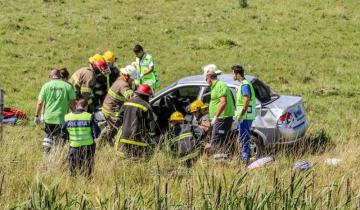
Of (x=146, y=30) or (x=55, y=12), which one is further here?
(x=55, y=12)

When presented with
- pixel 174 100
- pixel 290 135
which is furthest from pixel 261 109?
pixel 174 100

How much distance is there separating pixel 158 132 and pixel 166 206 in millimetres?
5474

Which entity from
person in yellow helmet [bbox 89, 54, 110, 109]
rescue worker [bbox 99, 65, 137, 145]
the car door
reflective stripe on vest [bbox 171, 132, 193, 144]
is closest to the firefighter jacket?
reflective stripe on vest [bbox 171, 132, 193, 144]

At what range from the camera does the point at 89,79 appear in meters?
10.7

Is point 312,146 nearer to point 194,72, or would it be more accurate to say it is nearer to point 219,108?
point 219,108

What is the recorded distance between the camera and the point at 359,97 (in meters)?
15.1

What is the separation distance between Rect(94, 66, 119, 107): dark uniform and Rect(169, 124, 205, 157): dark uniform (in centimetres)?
304

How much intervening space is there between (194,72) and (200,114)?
8.76 m

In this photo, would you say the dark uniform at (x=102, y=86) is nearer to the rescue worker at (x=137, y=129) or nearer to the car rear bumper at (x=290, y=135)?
the rescue worker at (x=137, y=129)

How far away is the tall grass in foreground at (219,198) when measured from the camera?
14.1ft

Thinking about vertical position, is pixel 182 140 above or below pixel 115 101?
below

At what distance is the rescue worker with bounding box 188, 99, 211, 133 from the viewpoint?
31.6ft

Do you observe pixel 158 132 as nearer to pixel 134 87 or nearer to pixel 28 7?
pixel 134 87

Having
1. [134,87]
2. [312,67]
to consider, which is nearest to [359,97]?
[312,67]
